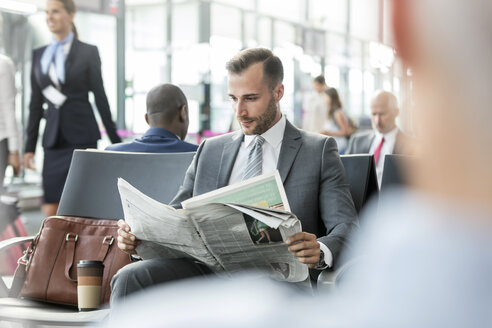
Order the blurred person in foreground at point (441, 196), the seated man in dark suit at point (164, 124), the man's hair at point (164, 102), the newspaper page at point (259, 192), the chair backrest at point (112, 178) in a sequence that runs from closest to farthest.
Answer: the blurred person in foreground at point (441, 196) → the newspaper page at point (259, 192) → the chair backrest at point (112, 178) → the seated man in dark suit at point (164, 124) → the man's hair at point (164, 102)

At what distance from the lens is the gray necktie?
Answer: 2387 millimetres

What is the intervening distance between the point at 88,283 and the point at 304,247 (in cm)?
85

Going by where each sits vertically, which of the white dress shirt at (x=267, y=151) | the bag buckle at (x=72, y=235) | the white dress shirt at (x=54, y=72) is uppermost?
the white dress shirt at (x=54, y=72)

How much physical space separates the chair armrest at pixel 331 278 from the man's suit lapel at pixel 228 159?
545mm

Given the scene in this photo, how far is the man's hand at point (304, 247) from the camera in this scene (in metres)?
1.76

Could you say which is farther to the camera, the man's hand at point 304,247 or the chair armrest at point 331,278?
the chair armrest at point 331,278

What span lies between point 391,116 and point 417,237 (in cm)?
435

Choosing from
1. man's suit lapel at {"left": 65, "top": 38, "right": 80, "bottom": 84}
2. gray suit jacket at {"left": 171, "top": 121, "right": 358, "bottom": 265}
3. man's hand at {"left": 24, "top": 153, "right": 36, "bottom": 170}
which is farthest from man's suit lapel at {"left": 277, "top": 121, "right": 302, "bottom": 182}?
man's hand at {"left": 24, "top": 153, "right": 36, "bottom": 170}

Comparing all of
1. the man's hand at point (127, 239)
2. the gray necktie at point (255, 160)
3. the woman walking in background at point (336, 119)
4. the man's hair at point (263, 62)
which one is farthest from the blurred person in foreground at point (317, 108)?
the man's hand at point (127, 239)

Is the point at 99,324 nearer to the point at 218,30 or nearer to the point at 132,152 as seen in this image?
the point at 132,152

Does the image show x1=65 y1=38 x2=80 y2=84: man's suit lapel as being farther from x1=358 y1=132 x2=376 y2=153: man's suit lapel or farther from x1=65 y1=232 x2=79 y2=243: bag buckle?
x1=358 y1=132 x2=376 y2=153: man's suit lapel

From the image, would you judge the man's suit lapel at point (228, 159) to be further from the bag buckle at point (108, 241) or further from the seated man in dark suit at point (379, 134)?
the seated man in dark suit at point (379, 134)

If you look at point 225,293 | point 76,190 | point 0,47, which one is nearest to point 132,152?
point 76,190

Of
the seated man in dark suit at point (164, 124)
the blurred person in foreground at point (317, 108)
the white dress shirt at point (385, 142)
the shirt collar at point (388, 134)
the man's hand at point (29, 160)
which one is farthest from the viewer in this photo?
the blurred person in foreground at point (317, 108)
